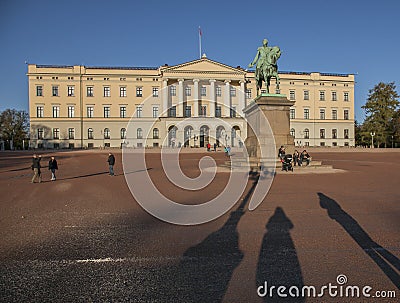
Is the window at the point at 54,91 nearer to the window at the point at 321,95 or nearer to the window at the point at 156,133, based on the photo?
the window at the point at 156,133

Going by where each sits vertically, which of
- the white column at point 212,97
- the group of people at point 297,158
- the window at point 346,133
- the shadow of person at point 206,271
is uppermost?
the white column at point 212,97

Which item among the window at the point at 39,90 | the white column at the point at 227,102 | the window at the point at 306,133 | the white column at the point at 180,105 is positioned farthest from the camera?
the window at the point at 306,133

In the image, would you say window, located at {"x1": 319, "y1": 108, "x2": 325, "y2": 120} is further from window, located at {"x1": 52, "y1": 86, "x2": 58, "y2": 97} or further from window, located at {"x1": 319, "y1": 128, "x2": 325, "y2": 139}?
window, located at {"x1": 52, "y1": 86, "x2": 58, "y2": 97}

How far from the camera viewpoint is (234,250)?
5805mm

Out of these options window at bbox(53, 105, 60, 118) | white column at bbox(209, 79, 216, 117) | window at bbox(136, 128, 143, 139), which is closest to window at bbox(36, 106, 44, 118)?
window at bbox(53, 105, 60, 118)

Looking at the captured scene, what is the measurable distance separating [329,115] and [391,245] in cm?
9017

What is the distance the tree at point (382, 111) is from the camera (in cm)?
7400

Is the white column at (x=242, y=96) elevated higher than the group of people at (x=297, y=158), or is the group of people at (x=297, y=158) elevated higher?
the white column at (x=242, y=96)

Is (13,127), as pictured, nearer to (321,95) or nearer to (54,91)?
(54,91)

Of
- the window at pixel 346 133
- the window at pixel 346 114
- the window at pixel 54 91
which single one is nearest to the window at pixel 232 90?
the window at pixel 346 114

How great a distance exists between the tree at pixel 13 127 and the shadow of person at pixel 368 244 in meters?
88.8

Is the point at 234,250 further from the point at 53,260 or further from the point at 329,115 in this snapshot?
the point at 329,115

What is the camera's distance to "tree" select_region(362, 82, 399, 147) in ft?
243

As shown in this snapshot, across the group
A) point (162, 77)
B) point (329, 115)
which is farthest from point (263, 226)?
point (329, 115)
